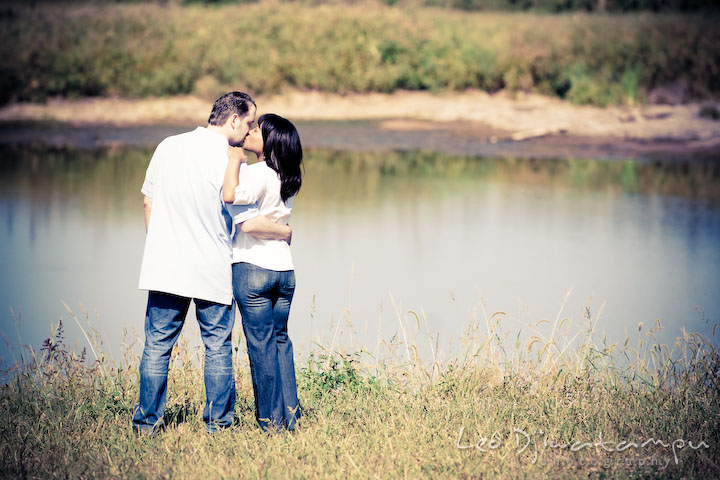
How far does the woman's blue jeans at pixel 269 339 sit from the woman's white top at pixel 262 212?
5 cm

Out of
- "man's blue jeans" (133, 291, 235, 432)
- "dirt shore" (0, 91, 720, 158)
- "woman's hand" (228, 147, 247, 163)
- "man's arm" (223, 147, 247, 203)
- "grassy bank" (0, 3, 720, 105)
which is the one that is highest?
"grassy bank" (0, 3, 720, 105)

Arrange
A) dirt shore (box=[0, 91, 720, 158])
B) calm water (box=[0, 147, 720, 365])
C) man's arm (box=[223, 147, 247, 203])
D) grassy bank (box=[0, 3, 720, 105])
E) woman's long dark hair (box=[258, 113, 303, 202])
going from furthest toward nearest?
grassy bank (box=[0, 3, 720, 105]) < dirt shore (box=[0, 91, 720, 158]) < calm water (box=[0, 147, 720, 365]) < woman's long dark hair (box=[258, 113, 303, 202]) < man's arm (box=[223, 147, 247, 203])

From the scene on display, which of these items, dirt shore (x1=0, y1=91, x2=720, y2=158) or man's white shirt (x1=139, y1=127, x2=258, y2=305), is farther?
dirt shore (x1=0, y1=91, x2=720, y2=158)

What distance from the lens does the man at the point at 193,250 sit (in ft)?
16.6

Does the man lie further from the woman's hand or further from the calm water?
the calm water

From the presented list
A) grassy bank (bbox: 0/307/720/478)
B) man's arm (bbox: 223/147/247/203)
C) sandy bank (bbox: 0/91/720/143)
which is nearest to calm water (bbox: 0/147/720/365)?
grassy bank (bbox: 0/307/720/478)

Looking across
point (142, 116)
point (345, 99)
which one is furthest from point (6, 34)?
point (345, 99)

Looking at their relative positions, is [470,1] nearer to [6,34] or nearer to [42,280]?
[6,34]

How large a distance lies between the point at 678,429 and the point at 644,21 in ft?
81.2

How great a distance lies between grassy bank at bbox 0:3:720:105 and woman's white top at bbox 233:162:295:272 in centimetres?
1920

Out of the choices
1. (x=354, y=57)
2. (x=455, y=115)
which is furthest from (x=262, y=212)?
(x=354, y=57)

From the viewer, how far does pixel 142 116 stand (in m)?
23.1

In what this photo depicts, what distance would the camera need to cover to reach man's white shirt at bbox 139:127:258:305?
506 cm

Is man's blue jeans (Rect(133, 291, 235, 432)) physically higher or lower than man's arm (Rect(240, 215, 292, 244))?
lower
